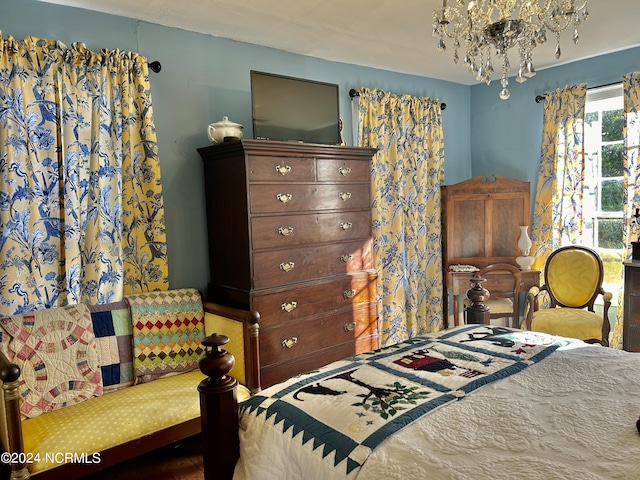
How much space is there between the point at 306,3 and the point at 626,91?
2.82 meters

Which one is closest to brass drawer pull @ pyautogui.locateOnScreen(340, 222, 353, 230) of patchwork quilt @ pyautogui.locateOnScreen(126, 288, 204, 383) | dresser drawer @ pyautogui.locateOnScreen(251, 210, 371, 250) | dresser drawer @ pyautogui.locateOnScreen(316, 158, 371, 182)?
dresser drawer @ pyautogui.locateOnScreen(251, 210, 371, 250)

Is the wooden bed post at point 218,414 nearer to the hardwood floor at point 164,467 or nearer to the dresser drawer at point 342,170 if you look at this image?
the hardwood floor at point 164,467

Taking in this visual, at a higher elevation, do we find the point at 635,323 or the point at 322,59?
the point at 322,59

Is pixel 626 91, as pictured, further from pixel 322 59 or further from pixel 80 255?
pixel 80 255

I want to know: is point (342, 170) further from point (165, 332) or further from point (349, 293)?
point (165, 332)

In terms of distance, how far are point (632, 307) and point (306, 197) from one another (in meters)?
2.50

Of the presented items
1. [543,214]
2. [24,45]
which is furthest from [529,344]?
[24,45]

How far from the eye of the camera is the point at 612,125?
13.4 feet

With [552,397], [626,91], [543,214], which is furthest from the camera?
[543,214]

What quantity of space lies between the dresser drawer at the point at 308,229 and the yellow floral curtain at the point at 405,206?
735 millimetres

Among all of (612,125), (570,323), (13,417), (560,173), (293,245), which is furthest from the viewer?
(560,173)

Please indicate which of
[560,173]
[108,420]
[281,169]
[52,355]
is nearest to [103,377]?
[52,355]

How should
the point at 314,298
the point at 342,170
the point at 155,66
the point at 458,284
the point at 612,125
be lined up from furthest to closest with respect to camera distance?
the point at 458,284 < the point at 612,125 < the point at 342,170 < the point at 314,298 < the point at 155,66

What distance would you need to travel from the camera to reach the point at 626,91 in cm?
377
